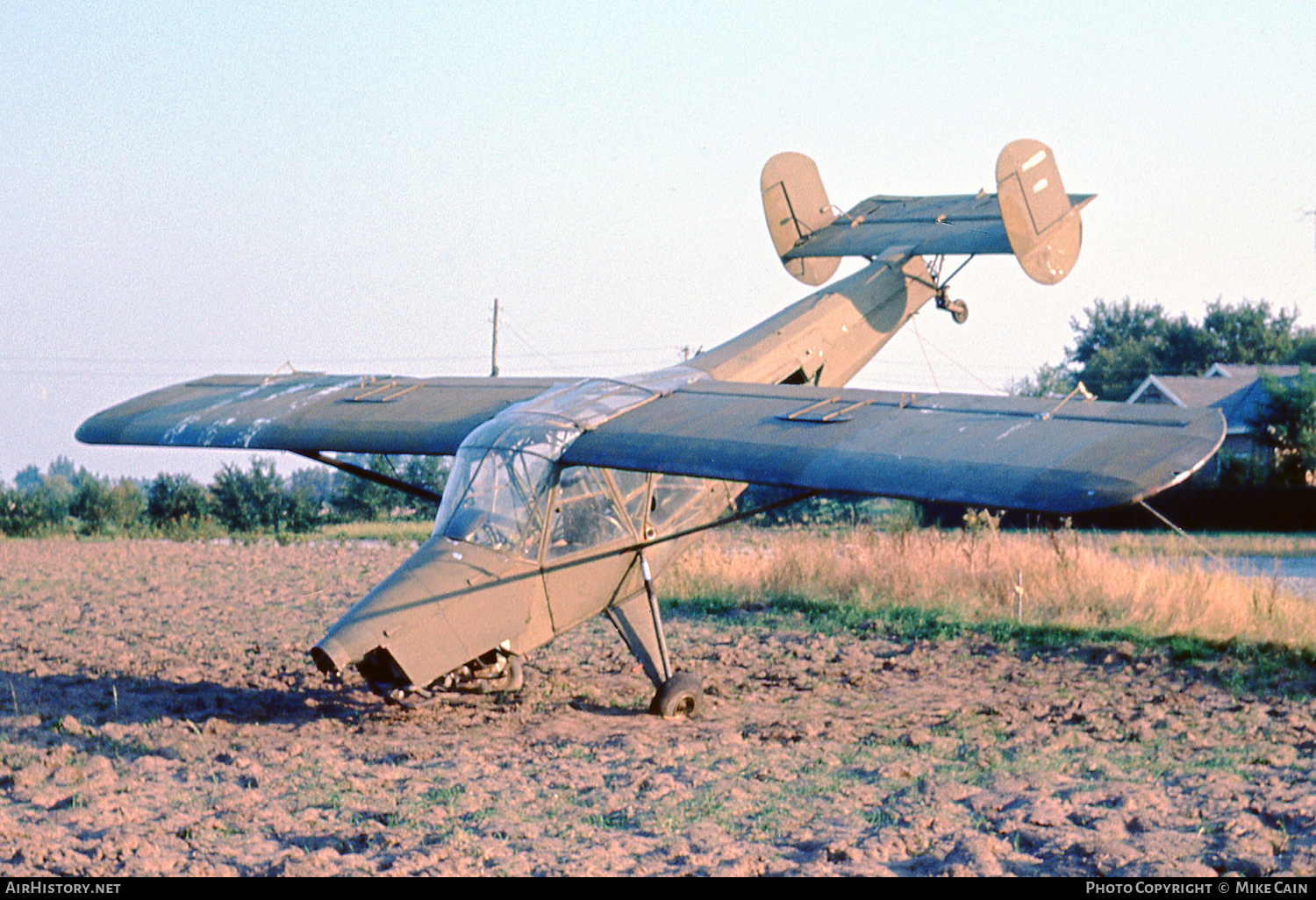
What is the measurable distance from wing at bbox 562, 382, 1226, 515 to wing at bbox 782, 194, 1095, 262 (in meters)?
6.28

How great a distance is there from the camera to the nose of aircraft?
7.85 meters

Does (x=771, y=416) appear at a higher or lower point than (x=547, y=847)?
higher

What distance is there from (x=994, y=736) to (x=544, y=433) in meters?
4.44

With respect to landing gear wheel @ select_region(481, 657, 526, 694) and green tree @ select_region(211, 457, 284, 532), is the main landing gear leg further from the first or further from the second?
green tree @ select_region(211, 457, 284, 532)

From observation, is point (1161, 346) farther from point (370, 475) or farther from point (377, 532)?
point (370, 475)

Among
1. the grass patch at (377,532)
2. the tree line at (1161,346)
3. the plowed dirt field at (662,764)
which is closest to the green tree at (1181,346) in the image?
the tree line at (1161,346)

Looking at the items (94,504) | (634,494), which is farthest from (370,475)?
(94,504)

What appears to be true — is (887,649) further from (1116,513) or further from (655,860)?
(1116,513)

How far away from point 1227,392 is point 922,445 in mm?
43298

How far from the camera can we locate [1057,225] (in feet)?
48.3

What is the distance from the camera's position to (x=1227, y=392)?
45.3 meters

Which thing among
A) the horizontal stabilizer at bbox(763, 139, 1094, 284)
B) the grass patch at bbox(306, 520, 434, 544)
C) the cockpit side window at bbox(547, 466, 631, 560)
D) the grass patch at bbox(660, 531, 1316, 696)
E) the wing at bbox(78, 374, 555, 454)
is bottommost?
the grass patch at bbox(306, 520, 434, 544)

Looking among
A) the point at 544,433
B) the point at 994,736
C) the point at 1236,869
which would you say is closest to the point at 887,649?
the point at 994,736

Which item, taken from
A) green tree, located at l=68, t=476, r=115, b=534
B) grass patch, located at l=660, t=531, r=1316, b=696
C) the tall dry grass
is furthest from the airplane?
green tree, located at l=68, t=476, r=115, b=534
